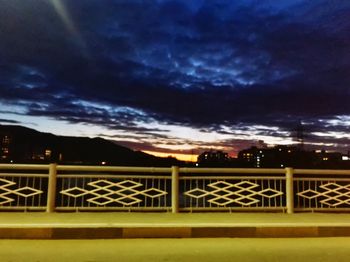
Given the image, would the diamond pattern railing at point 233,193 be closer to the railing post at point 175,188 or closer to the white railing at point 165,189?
the white railing at point 165,189

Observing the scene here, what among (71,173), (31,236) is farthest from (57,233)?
(71,173)

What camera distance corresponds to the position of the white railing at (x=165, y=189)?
11.3 meters

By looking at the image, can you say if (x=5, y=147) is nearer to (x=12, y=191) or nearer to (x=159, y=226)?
(x=12, y=191)

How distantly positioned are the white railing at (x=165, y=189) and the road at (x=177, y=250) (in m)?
2.56

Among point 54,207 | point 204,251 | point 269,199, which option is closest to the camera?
point 204,251

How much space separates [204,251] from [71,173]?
519cm

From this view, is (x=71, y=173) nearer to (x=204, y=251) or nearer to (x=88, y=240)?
(x=88, y=240)

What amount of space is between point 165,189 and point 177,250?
368 centimetres

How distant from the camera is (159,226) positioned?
30.7ft

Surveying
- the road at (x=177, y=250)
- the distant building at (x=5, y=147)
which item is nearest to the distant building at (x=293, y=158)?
the distant building at (x=5, y=147)

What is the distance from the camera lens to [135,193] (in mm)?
11492

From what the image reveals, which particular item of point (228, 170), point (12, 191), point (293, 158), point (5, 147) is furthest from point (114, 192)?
point (5, 147)

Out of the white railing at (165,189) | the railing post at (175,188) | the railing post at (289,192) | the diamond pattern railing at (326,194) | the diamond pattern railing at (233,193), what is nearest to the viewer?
the white railing at (165,189)

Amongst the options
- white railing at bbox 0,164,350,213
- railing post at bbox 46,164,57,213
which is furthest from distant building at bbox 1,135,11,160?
railing post at bbox 46,164,57,213
